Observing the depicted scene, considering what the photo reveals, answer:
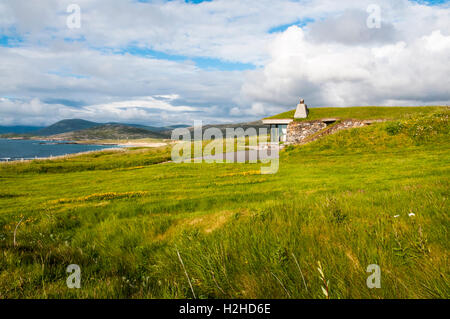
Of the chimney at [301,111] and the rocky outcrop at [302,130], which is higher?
the chimney at [301,111]

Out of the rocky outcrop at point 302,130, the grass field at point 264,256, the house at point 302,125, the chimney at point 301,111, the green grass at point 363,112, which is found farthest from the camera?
the chimney at point 301,111

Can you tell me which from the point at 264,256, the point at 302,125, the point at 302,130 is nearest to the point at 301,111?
the point at 302,125

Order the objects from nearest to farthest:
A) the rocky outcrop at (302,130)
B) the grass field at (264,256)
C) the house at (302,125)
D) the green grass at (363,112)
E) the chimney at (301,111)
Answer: the grass field at (264,256), the house at (302,125), the green grass at (363,112), the rocky outcrop at (302,130), the chimney at (301,111)

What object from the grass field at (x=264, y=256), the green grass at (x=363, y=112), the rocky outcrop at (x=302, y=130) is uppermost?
the green grass at (x=363, y=112)

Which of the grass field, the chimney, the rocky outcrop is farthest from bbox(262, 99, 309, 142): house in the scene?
the grass field

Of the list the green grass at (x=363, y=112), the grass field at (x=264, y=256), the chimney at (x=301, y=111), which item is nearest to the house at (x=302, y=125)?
the chimney at (x=301, y=111)

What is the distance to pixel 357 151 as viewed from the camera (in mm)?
26188

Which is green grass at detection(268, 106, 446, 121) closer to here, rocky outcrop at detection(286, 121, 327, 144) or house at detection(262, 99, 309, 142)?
house at detection(262, 99, 309, 142)

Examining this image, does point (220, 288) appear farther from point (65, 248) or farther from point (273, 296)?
point (65, 248)

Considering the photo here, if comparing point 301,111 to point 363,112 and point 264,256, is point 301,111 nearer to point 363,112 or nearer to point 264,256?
point 363,112

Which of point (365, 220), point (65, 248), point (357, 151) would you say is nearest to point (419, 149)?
point (357, 151)

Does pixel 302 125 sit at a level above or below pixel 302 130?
above

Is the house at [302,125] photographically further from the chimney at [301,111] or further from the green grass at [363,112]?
the green grass at [363,112]
